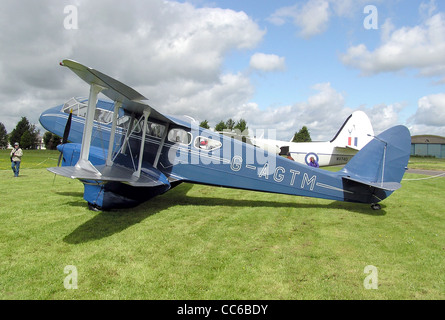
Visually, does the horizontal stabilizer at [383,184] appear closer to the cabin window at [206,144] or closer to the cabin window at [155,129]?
the cabin window at [206,144]

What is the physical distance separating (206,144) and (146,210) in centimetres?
242

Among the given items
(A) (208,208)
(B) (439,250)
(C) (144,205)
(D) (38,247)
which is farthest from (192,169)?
(B) (439,250)

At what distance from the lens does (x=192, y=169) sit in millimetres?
7484

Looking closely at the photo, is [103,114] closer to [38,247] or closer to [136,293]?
[38,247]

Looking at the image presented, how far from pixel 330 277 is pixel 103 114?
702 cm

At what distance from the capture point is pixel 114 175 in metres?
5.55

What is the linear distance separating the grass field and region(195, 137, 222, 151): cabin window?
172 centimetres

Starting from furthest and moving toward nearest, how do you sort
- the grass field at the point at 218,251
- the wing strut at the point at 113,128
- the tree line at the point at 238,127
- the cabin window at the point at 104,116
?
the tree line at the point at 238,127 < the cabin window at the point at 104,116 < the wing strut at the point at 113,128 < the grass field at the point at 218,251

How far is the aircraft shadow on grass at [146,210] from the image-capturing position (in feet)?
16.8

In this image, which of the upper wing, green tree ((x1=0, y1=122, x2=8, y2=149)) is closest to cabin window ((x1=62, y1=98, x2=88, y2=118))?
the upper wing

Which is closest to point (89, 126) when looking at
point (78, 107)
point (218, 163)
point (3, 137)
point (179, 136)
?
point (179, 136)

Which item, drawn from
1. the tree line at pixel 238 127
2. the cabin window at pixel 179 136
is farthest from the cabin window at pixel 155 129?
the tree line at pixel 238 127

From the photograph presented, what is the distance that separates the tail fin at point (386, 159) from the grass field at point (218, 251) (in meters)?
0.90

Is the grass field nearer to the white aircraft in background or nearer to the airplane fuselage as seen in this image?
the airplane fuselage
